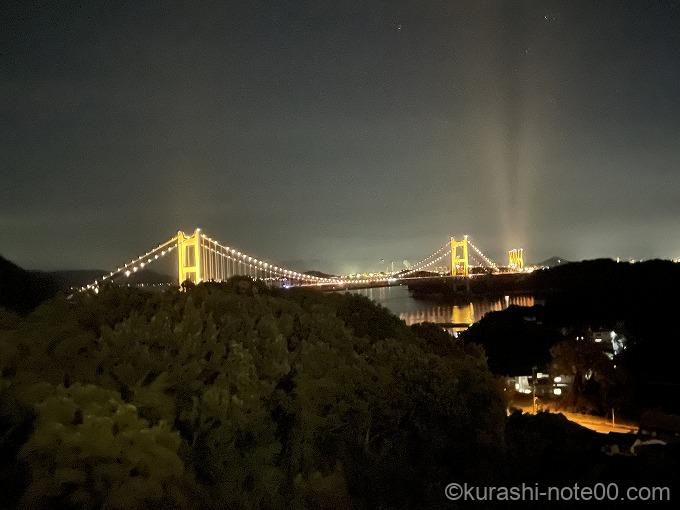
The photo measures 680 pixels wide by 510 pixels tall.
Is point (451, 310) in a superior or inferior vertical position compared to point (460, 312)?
superior

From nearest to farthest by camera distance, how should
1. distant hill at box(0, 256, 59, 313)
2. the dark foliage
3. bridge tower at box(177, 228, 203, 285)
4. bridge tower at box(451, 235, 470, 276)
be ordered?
the dark foliage
distant hill at box(0, 256, 59, 313)
bridge tower at box(177, 228, 203, 285)
bridge tower at box(451, 235, 470, 276)

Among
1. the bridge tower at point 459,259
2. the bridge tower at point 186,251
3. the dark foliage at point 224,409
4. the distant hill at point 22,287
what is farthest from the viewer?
the bridge tower at point 459,259

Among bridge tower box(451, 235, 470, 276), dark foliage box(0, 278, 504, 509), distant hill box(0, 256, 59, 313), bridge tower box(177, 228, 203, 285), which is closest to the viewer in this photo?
dark foliage box(0, 278, 504, 509)

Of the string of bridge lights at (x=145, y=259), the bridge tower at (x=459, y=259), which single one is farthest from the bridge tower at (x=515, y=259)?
the string of bridge lights at (x=145, y=259)

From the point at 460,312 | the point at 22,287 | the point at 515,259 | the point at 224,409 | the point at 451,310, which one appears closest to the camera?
the point at 224,409

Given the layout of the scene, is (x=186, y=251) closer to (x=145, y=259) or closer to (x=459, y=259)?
(x=145, y=259)

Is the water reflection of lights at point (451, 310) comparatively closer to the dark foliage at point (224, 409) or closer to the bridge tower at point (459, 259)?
the bridge tower at point (459, 259)

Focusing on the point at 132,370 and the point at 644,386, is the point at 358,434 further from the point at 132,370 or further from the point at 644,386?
the point at 644,386

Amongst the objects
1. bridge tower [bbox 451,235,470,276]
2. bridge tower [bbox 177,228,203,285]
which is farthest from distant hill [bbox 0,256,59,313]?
bridge tower [bbox 451,235,470,276]

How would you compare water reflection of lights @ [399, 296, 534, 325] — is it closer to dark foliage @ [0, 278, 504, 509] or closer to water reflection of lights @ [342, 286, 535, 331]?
water reflection of lights @ [342, 286, 535, 331]

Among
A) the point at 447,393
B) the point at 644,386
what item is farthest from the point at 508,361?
the point at 447,393

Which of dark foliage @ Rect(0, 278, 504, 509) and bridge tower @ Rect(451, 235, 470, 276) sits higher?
bridge tower @ Rect(451, 235, 470, 276)

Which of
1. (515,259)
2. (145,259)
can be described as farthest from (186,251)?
(515,259)
